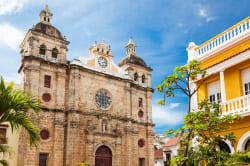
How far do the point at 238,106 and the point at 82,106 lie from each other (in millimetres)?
16042

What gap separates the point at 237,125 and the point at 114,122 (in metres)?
16.4

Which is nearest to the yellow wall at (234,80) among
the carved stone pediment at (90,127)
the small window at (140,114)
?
the carved stone pediment at (90,127)

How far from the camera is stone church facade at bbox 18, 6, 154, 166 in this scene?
21.8 meters

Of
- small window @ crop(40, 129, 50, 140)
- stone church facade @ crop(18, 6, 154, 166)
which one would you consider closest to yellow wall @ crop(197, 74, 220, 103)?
stone church facade @ crop(18, 6, 154, 166)

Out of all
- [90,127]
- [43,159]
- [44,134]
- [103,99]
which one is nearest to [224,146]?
[90,127]

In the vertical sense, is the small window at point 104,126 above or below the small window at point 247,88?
below

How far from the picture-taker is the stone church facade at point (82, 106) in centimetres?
2177

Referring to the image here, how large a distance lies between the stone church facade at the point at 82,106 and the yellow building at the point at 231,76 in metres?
12.8

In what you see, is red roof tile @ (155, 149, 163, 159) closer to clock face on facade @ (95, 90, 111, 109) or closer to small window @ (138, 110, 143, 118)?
small window @ (138, 110, 143, 118)

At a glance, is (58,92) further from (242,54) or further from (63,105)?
(242,54)

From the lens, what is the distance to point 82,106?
23875 millimetres

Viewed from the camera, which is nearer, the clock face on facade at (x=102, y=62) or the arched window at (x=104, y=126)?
the arched window at (x=104, y=126)

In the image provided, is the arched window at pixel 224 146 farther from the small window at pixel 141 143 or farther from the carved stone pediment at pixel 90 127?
the small window at pixel 141 143

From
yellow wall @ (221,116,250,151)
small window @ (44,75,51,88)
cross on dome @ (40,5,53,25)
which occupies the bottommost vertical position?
yellow wall @ (221,116,250,151)
